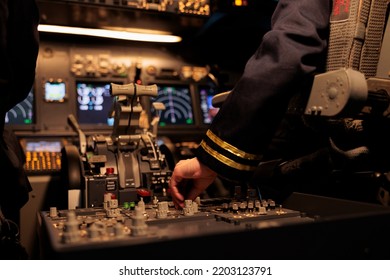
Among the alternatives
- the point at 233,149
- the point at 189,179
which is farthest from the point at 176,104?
the point at 233,149

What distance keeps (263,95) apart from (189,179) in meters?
0.44

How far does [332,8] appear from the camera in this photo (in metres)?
1.49

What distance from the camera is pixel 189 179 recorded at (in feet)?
5.10

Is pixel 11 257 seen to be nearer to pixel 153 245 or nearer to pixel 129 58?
pixel 153 245

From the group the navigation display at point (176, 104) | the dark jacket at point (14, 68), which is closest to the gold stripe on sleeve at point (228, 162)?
the dark jacket at point (14, 68)

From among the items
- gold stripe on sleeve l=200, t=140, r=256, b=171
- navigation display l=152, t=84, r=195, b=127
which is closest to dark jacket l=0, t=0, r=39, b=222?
gold stripe on sleeve l=200, t=140, r=256, b=171

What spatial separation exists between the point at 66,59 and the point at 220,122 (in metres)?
3.00

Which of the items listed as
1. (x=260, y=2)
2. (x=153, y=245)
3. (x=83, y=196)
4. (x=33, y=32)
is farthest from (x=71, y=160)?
(x=260, y=2)

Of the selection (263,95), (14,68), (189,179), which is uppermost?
(14,68)

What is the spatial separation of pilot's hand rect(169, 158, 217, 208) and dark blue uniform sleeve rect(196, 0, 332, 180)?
50 millimetres

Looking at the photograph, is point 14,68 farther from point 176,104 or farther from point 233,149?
point 176,104

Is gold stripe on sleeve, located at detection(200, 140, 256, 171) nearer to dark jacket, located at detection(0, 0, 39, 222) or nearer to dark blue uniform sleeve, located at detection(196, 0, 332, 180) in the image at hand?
dark blue uniform sleeve, located at detection(196, 0, 332, 180)

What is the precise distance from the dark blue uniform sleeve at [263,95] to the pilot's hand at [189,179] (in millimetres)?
50

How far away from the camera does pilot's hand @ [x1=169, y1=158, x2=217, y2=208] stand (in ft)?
4.76
